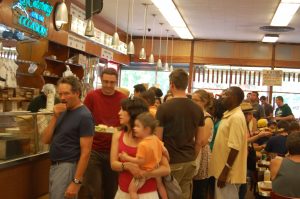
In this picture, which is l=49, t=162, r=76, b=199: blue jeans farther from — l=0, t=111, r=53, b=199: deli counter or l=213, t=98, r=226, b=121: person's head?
l=213, t=98, r=226, b=121: person's head

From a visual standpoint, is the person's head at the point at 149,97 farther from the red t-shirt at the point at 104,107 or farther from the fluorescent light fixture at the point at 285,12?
the fluorescent light fixture at the point at 285,12

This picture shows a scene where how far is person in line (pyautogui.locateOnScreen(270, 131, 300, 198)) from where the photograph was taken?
11.1 ft

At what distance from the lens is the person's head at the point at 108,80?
4012 millimetres

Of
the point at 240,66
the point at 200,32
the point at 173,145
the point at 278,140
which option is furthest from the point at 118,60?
the point at 173,145

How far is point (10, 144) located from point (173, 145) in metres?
1.40

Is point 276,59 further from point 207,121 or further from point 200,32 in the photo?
→ point 207,121

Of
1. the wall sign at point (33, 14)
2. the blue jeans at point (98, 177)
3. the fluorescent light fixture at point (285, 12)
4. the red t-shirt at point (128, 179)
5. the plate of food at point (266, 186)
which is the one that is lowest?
the plate of food at point (266, 186)

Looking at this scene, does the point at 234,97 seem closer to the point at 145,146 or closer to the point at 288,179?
the point at 288,179

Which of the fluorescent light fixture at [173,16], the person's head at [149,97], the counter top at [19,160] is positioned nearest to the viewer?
the counter top at [19,160]

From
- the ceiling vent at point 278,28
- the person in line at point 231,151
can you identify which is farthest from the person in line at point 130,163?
the ceiling vent at point 278,28

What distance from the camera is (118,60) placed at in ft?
43.4

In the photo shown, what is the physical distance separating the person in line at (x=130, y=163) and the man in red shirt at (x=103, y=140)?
3.06ft

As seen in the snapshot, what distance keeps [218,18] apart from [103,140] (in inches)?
277

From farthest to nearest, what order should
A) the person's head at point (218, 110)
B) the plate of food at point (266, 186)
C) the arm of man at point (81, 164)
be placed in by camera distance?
the person's head at point (218, 110), the plate of food at point (266, 186), the arm of man at point (81, 164)
